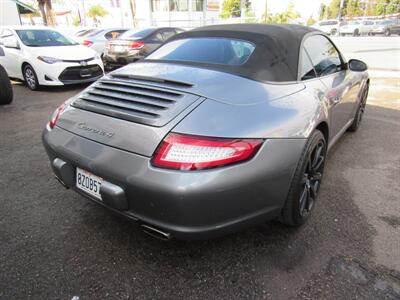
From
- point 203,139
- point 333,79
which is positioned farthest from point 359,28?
point 203,139

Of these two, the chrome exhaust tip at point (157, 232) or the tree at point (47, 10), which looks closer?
the chrome exhaust tip at point (157, 232)

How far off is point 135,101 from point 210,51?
3.18ft

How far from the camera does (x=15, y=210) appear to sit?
2.58m

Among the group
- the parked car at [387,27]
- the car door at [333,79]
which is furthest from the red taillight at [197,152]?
the parked car at [387,27]

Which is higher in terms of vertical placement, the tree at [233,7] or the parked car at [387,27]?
the tree at [233,7]

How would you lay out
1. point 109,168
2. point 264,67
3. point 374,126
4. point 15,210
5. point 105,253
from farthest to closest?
point 374,126, point 15,210, point 264,67, point 105,253, point 109,168

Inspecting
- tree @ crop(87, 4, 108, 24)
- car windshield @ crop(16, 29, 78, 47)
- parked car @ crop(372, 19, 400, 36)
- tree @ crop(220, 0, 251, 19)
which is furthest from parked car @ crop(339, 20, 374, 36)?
tree @ crop(87, 4, 108, 24)

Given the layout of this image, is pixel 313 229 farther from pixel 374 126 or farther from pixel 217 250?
pixel 374 126

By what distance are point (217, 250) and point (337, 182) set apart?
5.27 feet

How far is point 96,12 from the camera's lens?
56.7 metres

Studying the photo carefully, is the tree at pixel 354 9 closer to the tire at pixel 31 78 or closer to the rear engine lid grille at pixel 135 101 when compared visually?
the tire at pixel 31 78

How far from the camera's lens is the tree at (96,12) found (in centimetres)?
5644

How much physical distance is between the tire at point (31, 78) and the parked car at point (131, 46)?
2.37m

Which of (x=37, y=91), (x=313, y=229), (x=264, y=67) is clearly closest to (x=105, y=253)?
(x=313, y=229)
